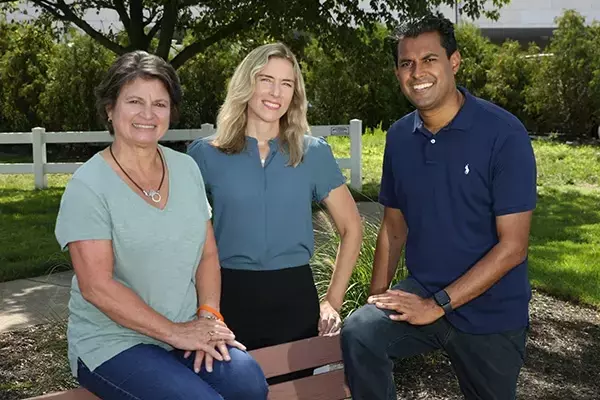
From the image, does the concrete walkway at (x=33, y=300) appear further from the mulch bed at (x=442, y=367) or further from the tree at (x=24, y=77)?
the tree at (x=24, y=77)

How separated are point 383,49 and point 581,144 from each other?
7459 mm

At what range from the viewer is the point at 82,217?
279 centimetres

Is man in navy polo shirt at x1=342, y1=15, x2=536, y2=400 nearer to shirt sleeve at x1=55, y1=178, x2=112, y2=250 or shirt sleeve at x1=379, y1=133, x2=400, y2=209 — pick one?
shirt sleeve at x1=379, y1=133, x2=400, y2=209

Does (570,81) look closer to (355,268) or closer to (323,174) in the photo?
(355,268)

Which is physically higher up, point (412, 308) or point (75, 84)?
point (75, 84)

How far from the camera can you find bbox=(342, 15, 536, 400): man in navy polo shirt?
3137 mm

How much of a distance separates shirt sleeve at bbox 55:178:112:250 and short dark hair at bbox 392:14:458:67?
1306mm

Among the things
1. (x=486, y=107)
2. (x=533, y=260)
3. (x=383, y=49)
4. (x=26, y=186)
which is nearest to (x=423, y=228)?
(x=486, y=107)

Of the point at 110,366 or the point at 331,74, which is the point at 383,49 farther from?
the point at 110,366

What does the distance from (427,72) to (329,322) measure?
101 centimetres

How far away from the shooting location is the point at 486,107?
3.28 metres

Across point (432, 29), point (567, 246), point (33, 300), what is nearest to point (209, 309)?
point (432, 29)

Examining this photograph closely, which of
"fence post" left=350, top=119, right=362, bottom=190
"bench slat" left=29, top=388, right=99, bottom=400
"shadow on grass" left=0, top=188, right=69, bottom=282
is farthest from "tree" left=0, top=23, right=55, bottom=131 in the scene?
"bench slat" left=29, top=388, right=99, bottom=400

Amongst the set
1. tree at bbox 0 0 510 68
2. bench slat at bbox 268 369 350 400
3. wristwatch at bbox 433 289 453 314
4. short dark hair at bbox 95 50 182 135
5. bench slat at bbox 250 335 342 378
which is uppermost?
tree at bbox 0 0 510 68
